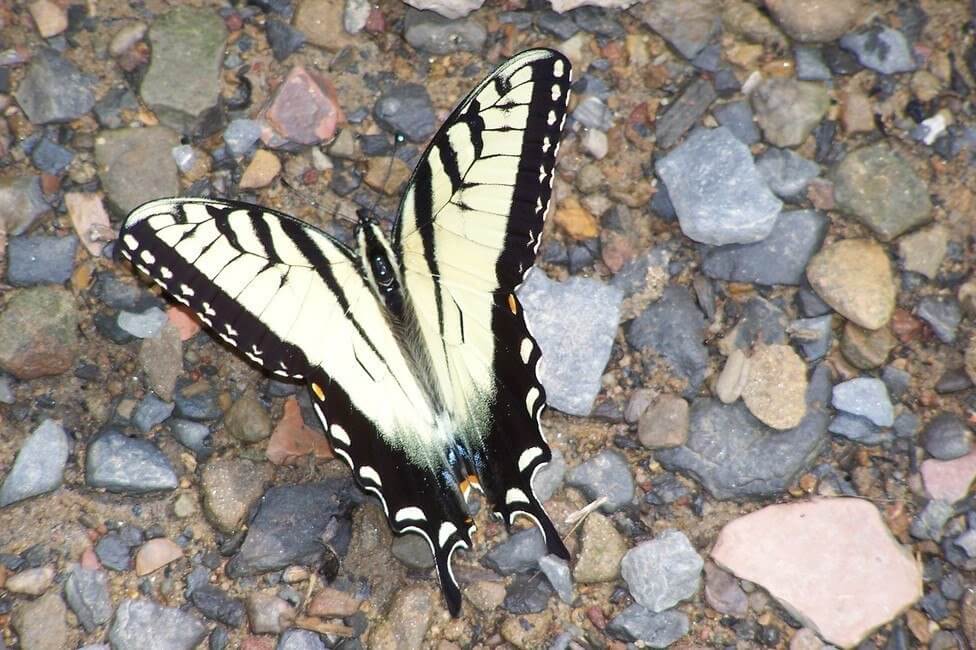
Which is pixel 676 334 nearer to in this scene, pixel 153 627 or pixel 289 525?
pixel 289 525

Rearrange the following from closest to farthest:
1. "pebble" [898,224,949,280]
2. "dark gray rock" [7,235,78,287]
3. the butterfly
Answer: the butterfly, "dark gray rock" [7,235,78,287], "pebble" [898,224,949,280]

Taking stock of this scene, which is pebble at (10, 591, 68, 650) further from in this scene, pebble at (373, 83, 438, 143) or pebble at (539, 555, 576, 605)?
pebble at (373, 83, 438, 143)

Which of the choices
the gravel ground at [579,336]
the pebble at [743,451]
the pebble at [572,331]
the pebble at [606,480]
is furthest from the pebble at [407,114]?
the pebble at [743,451]


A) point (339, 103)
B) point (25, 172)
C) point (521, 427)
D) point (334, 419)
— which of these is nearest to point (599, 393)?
point (521, 427)

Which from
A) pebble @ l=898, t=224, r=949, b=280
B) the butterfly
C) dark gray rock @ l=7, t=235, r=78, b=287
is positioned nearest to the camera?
the butterfly

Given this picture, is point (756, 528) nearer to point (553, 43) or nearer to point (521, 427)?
point (521, 427)

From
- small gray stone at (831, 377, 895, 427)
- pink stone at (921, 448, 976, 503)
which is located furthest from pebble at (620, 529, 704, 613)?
pink stone at (921, 448, 976, 503)
